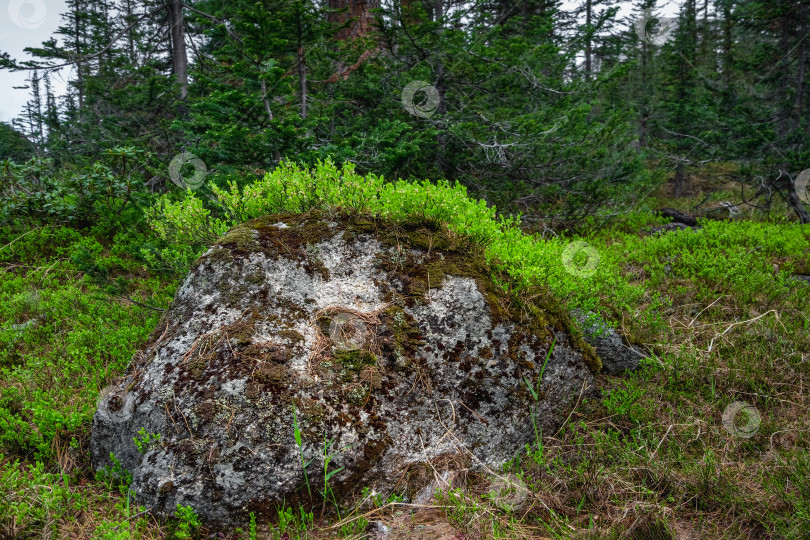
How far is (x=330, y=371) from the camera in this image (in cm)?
303

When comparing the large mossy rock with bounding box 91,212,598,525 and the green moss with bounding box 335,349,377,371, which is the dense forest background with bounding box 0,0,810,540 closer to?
the large mossy rock with bounding box 91,212,598,525

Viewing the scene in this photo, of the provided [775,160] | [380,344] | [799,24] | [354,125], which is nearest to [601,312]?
[380,344]

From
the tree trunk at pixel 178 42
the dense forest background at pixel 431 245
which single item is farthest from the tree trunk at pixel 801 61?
the tree trunk at pixel 178 42

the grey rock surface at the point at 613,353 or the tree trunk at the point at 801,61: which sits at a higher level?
the tree trunk at the point at 801,61

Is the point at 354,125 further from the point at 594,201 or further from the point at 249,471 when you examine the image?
the point at 249,471

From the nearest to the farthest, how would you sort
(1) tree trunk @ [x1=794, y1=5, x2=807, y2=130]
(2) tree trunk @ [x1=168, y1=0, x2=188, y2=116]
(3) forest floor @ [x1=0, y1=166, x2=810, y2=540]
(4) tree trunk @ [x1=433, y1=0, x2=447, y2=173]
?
(3) forest floor @ [x1=0, y1=166, x2=810, y2=540]
(4) tree trunk @ [x1=433, y1=0, x2=447, y2=173]
(2) tree trunk @ [x1=168, y1=0, x2=188, y2=116]
(1) tree trunk @ [x1=794, y1=5, x2=807, y2=130]

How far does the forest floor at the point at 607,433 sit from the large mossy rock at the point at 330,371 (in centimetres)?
19

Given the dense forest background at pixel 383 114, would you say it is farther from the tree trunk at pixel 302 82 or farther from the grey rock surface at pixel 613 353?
the grey rock surface at pixel 613 353

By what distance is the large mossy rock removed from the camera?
8.67 ft

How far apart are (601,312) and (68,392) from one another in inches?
199

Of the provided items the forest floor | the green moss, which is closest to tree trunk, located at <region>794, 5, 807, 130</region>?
the forest floor

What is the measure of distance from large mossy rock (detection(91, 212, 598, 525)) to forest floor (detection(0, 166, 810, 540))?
0.19 m

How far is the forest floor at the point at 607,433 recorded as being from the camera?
255 cm

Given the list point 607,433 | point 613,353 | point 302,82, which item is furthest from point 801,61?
point 607,433
